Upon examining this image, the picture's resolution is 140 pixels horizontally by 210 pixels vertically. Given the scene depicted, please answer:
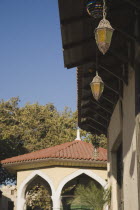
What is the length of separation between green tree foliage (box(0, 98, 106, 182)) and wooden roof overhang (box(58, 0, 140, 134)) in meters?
21.9

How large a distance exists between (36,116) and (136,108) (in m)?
30.6

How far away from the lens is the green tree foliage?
3578 cm

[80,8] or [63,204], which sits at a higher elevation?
[80,8]

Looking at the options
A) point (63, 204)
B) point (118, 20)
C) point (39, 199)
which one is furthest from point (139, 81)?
point (39, 199)

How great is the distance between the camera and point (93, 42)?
955cm

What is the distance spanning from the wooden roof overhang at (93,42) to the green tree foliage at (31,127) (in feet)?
71.8

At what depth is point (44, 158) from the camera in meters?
19.2

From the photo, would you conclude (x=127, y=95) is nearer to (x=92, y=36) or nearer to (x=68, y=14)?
(x=92, y=36)

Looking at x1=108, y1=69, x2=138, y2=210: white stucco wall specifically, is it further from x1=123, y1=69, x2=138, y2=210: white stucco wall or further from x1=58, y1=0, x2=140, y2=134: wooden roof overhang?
x1=58, y1=0, x2=140, y2=134: wooden roof overhang

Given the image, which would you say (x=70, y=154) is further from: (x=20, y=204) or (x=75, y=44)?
(x=75, y=44)

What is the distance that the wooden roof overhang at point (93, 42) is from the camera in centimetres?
793

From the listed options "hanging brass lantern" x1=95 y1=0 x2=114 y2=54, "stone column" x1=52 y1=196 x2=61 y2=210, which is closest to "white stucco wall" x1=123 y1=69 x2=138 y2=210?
"hanging brass lantern" x1=95 y1=0 x2=114 y2=54

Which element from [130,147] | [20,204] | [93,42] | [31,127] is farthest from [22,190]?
[31,127]

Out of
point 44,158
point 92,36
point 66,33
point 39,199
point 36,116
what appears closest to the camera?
point 66,33
